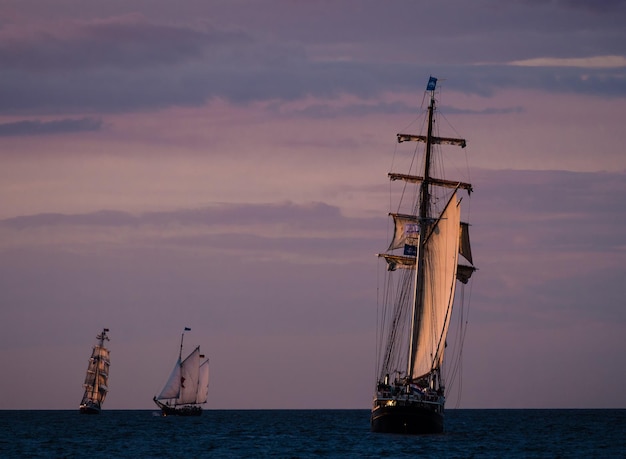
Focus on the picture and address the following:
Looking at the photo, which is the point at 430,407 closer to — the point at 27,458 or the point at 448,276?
the point at 448,276

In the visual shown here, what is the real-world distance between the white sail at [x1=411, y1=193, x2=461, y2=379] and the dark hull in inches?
226

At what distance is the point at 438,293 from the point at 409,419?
1400cm

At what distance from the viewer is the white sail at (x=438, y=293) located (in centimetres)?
11306

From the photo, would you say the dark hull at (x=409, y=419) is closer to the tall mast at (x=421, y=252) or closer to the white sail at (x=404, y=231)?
the tall mast at (x=421, y=252)

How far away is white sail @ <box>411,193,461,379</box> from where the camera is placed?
371 ft

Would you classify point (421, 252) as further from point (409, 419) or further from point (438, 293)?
point (409, 419)

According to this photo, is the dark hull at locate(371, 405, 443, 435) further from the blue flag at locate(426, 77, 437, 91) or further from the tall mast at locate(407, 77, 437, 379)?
the blue flag at locate(426, 77, 437, 91)

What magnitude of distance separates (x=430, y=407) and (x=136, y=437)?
5421 centimetres

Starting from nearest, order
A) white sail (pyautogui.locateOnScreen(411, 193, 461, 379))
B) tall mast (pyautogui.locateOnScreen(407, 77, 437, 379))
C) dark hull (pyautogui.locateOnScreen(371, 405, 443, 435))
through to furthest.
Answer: dark hull (pyautogui.locateOnScreen(371, 405, 443, 435)) → white sail (pyautogui.locateOnScreen(411, 193, 461, 379)) → tall mast (pyautogui.locateOnScreen(407, 77, 437, 379))

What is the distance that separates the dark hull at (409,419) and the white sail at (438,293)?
5752mm

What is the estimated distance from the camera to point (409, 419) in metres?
106

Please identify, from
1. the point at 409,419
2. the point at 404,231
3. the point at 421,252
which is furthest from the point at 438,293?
the point at 409,419

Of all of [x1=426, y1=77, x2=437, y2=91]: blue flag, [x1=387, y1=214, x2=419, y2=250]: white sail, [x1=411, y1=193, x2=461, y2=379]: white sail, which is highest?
[x1=426, y1=77, x2=437, y2=91]: blue flag

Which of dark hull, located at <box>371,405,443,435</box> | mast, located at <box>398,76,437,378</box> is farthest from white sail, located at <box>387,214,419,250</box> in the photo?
dark hull, located at <box>371,405,443,435</box>
